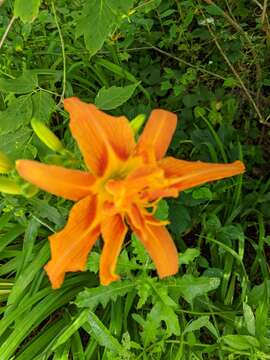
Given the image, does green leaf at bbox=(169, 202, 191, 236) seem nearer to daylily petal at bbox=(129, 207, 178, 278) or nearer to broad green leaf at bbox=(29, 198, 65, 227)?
broad green leaf at bbox=(29, 198, 65, 227)

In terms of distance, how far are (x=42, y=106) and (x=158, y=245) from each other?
552 mm

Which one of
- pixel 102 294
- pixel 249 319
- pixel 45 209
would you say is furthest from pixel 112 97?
pixel 249 319

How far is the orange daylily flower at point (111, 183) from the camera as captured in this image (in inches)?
36.4

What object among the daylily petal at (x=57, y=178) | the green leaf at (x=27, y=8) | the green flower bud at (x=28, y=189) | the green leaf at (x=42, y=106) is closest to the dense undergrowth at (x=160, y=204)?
the green leaf at (x=42, y=106)

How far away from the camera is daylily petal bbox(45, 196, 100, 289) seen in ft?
3.03

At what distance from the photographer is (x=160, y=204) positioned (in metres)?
1.60

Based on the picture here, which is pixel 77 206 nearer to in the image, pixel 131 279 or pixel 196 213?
pixel 131 279

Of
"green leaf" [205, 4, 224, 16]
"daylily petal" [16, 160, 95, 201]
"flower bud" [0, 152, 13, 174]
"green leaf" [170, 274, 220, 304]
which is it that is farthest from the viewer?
"green leaf" [205, 4, 224, 16]

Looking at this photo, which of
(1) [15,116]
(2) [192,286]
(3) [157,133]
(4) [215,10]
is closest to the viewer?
(3) [157,133]

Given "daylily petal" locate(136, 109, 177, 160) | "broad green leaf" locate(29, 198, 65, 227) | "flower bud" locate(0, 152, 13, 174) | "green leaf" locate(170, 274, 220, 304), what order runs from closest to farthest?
"daylily petal" locate(136, 109, 177, 160)
"flower bud" locate(0, 152, 13, 174)
"broad green leaf" locate(29, 198, 65, 227)
"green leaf" locate(170, 274, 220, 304)

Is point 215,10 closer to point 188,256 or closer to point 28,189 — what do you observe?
point 188,256

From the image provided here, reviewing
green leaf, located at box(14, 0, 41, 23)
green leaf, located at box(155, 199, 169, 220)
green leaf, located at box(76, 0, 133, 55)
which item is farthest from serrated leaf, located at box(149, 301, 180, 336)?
green leaf, located at box(14, 0, 41, 23)

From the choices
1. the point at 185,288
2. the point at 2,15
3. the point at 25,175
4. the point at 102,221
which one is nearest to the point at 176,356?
the point at 185,288

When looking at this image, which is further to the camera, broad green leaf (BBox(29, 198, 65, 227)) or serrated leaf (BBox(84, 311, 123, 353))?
serrated leaf (BBox(84, 311, 123, 353))
